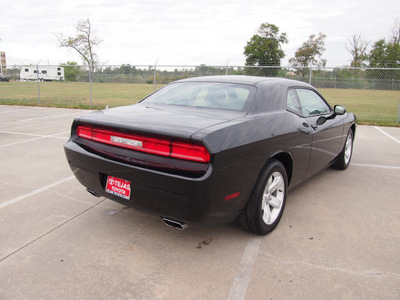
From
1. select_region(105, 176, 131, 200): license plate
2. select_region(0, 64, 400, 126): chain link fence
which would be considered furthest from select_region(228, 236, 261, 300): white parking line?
select_region(0, 64, 400, 126): chain link fence

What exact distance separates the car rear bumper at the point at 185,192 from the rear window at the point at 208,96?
0.87m

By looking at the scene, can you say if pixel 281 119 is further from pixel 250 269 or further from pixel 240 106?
pixel 250 269

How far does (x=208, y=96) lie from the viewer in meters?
3.17

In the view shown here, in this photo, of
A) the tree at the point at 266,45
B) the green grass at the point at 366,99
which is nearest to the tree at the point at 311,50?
the tree at the point at 266,45

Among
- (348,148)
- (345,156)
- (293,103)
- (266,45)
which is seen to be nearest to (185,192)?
(293,103)

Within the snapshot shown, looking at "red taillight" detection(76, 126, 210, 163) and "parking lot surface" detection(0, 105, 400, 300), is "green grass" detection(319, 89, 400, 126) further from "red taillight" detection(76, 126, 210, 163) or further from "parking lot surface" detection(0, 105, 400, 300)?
"red taillight" detection(76, 126, 210, 163)

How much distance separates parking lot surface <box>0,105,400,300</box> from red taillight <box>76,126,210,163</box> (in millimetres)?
849

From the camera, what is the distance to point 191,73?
566 inches

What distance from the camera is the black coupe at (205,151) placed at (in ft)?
7.11

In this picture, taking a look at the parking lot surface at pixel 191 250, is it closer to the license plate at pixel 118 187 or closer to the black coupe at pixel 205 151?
the black coupe at pixel 205 151

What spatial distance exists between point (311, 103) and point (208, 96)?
146 centimetres

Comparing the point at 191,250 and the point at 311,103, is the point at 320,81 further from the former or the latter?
the point at 191,250

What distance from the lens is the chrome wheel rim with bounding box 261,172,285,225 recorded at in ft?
9.10

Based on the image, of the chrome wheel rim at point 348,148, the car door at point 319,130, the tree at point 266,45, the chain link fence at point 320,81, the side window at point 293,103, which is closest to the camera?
the side window at point 293,103
